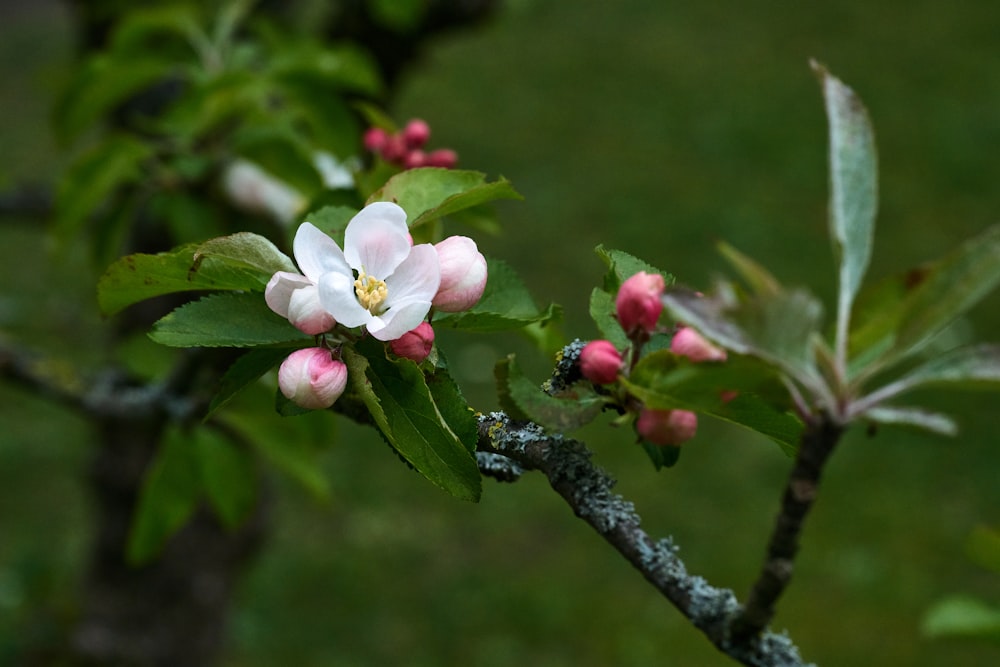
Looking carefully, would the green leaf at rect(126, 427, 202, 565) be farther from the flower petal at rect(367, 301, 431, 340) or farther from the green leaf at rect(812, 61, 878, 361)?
the green leaf at rect(812, 61, 878, 361)

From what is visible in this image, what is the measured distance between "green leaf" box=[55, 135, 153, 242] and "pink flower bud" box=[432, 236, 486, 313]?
1043mm

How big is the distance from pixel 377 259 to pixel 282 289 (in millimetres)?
81

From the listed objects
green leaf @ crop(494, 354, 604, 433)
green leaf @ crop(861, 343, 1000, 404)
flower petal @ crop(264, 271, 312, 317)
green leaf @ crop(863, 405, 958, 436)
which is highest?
Result: green leaf @ crop(861, 343, 1000, 404)

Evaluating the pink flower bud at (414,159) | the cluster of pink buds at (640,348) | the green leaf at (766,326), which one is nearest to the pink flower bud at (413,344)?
the cluster of pink buds at (640,348)

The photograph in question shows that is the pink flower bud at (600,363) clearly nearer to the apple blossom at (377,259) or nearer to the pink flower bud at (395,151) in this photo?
the apple blossom at (377,259)

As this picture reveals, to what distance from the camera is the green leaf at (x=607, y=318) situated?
0.85 metres

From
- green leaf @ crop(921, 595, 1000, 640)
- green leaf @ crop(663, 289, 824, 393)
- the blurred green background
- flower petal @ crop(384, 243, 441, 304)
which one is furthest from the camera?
the blurred green background

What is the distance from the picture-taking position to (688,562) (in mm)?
4277

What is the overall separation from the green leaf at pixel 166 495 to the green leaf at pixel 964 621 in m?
1.18

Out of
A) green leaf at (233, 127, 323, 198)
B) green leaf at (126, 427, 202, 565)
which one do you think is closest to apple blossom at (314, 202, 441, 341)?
green leaf at (233, 127, 323, 198)

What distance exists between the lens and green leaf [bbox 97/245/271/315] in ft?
2.81

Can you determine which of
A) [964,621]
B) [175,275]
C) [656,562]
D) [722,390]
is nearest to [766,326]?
[722,390]

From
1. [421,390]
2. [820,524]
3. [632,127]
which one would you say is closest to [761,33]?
[632,127]

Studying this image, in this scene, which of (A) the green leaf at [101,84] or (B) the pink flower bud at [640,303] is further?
(A) the green leaf at [101,84]
